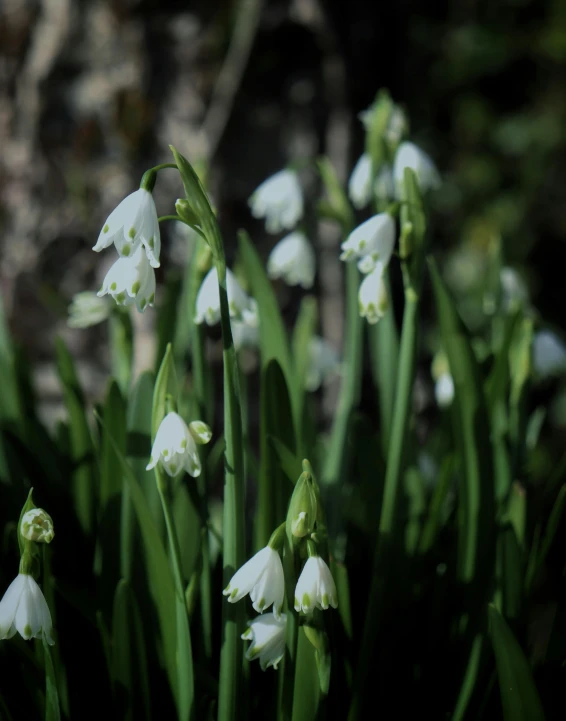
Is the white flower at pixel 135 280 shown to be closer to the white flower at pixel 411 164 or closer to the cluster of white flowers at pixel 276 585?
the cluster of white flowers at pixel 276 585

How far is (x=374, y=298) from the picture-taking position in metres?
0.93

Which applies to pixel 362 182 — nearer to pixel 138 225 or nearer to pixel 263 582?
pixel 138 225

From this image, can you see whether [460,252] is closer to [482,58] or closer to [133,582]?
[482,58]

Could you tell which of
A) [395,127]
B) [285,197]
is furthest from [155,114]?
[395,127]

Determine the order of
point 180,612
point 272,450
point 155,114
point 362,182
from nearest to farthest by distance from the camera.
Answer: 1. point 180,612
2. point 272,450
3. point 362,182
4. point 155,114

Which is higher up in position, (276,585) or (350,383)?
(350,383)

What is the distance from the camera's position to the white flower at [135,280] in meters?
0.79

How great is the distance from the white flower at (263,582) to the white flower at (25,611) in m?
0.19

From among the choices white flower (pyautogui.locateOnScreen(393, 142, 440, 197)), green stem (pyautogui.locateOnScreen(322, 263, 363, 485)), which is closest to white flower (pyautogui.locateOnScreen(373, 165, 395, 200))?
white flower (pyautogui.locateOnScreen(393, 142, 440, 197))

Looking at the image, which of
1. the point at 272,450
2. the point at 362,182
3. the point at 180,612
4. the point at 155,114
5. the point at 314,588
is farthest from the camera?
the point at 155,114

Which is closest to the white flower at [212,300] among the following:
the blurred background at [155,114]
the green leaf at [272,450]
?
the green leaf at [272,450]

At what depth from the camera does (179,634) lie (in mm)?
839

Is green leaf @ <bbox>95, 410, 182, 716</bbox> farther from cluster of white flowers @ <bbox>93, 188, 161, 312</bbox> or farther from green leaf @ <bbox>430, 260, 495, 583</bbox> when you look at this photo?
green leaf @ <bbox>430, 260, 495, 583</bbox>

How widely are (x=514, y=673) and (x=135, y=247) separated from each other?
2.00 feet
